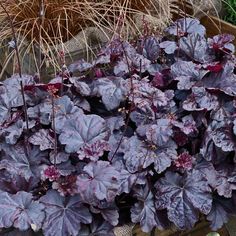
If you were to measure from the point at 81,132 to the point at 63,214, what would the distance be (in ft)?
0.74

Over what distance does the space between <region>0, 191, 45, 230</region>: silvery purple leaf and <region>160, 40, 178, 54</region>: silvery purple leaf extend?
706 millimetres

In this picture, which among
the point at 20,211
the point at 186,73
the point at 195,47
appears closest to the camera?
the point at 20,211

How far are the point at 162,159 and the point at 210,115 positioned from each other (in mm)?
222

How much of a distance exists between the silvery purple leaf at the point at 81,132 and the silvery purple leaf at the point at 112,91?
0.36 ft

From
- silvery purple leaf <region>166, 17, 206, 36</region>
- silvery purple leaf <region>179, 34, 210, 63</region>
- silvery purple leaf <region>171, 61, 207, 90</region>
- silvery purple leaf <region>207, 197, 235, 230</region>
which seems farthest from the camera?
silvery purple leaf <region>166, 17, 206, 36</region>

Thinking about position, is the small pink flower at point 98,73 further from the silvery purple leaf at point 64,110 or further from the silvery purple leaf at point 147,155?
the silvery purple leaf at point 147,155

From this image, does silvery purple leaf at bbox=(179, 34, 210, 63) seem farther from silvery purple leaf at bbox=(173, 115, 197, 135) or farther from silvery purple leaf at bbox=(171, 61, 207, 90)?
silvery purple leaf at bbox=(173, 115, 197, 135)

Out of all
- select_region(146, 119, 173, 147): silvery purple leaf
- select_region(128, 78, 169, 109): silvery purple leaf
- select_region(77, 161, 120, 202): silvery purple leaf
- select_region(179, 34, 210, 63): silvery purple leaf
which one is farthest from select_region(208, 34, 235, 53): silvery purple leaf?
select_region(77, 161, 120, 202): silvery purple leaf

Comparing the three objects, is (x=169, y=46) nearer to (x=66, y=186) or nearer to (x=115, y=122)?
(x=115, y=122)

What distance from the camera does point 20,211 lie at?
1.25 meters

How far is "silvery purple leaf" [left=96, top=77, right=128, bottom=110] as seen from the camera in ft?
4.96

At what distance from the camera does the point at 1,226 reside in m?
1.23

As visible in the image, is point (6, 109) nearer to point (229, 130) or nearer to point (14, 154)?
point (14, 154)

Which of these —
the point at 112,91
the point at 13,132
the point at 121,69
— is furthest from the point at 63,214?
the point at 121,69
